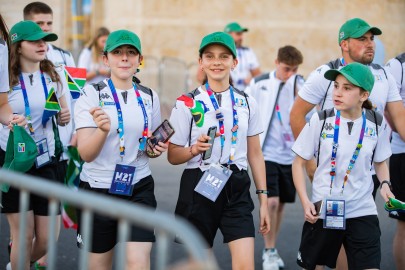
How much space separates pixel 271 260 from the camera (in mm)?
8625

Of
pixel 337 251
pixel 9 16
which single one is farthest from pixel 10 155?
pixel 9 16

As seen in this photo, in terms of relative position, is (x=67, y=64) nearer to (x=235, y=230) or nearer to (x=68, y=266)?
(x=68, y=266)

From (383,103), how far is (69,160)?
266cm

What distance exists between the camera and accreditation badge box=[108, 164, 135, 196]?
20.3ft

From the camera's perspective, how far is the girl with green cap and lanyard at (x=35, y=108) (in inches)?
277

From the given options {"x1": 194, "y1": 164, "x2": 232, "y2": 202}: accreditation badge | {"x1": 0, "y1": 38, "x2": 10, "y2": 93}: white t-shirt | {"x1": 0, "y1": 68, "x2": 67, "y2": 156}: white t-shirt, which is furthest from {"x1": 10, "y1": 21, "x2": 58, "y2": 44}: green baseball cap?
{"x1": 194, "y1": 164, "x2": 232, "y2": 202}: accreditation badge

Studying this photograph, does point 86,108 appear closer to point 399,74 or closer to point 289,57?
point 399,74

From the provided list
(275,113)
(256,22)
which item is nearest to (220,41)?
(275,113)

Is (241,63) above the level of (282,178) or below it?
above

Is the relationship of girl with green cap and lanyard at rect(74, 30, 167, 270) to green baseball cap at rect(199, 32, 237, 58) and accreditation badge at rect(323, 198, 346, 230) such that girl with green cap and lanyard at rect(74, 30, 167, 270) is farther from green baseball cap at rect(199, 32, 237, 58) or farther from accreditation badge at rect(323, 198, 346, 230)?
accreditation badge at rect(323, 198, 346, 230)

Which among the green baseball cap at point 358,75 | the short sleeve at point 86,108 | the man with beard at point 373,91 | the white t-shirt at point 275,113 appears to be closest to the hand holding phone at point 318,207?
the green baseball cap at point 358,75

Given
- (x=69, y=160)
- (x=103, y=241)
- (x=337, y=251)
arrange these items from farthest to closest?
1. (x=69, y=160)
2. (x=337, y=251)
3. (x=103, y=241)

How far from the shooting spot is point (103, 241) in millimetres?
6188

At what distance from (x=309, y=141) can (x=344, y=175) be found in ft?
1.12
